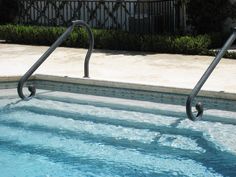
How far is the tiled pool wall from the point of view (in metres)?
8.31

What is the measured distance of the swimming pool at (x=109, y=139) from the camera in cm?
659

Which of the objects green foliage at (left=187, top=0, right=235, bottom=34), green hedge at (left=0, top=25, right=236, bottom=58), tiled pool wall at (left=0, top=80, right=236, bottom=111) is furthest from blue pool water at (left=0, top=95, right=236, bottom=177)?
green foliage at (left=187, top=0, right=235, bottom=34)

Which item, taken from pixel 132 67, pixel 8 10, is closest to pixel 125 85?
pixel 132 67

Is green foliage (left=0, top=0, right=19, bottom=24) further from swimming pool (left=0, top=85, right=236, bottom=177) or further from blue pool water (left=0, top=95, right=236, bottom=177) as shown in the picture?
blue pool water (left=0, top=95, right=236, bottom=177)

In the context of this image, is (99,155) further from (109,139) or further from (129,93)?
(129,93)

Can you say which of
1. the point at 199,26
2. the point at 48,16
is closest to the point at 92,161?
the point at 199,26

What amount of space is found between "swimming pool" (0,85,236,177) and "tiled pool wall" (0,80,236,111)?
11cm

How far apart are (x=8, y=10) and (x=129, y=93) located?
30.9 feet

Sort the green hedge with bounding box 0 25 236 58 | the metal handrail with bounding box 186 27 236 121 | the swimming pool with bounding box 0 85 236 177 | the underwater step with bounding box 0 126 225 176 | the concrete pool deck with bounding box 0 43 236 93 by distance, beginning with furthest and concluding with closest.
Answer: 1. the green hedge with bounding box 0 25 236 58
2. the concrete pool deck with bounding box 0 43 236 93
3. the metal handrail with bounding box 186 27 236 121
4. the swimming pool with bounding box 0 85 236 177
5. the underwater step with bounding box 0 126 225 176

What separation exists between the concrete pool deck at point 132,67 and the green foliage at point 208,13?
7.89ft

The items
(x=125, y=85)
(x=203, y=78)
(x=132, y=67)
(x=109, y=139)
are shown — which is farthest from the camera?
(x=132, y=67)

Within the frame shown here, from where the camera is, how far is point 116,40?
540 inches

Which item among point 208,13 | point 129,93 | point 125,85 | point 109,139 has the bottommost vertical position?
point 109,139

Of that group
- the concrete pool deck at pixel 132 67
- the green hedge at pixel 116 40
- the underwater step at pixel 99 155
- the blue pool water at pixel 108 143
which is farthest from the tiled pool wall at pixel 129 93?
the green hedge at pixel 116 40
